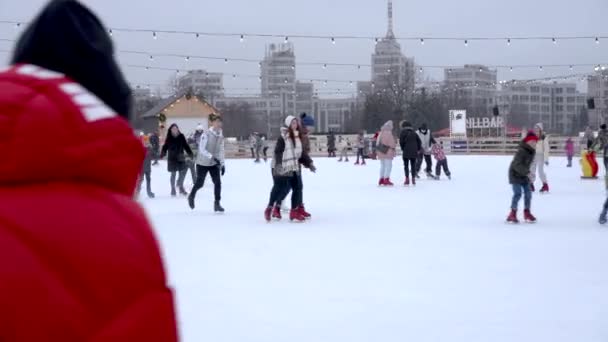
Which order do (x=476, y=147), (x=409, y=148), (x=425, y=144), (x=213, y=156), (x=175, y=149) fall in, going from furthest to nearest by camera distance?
1. (x=476, y=147)
2. (x=425, y=144)
3. (x=409, y=148)
4. (x=175, y=149)
5. (x=213, y=156)

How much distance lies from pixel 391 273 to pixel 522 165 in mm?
3996

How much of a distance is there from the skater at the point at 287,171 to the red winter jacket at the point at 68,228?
28.3 ft

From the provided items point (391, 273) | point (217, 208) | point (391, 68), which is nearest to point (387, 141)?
point (217, 208)

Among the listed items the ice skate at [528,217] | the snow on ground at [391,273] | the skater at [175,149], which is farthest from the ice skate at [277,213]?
the skater at [175,149]

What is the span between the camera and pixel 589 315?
450 cm

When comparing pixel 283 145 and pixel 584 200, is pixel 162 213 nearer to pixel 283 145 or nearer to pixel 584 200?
pixel 283 145

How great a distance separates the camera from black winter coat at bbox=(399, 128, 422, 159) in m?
15.8

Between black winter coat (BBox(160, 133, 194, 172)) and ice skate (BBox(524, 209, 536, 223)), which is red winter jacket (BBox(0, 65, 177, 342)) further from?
black winter coat (BBox(160, 133, 194, 172))

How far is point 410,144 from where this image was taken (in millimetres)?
15852

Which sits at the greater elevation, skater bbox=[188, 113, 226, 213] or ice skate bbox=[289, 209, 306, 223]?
skater bbox=[188, 113, 226, 213]

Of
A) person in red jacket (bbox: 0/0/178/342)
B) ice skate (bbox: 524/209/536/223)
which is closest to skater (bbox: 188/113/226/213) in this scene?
ice skate (bbox: 524/209/536/223)

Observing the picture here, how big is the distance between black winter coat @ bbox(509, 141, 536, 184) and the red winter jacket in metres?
8.59

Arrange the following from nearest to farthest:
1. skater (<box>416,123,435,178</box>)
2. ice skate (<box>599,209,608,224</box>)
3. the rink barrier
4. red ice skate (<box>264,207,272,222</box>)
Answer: ice skate (<box>599,209,608,224</box>) → red ice skate (<box>264,207,272,222</box>) → skater (<box>416,123,435,178</box>) → the rink barrier

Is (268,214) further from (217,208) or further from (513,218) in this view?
(513,218)
